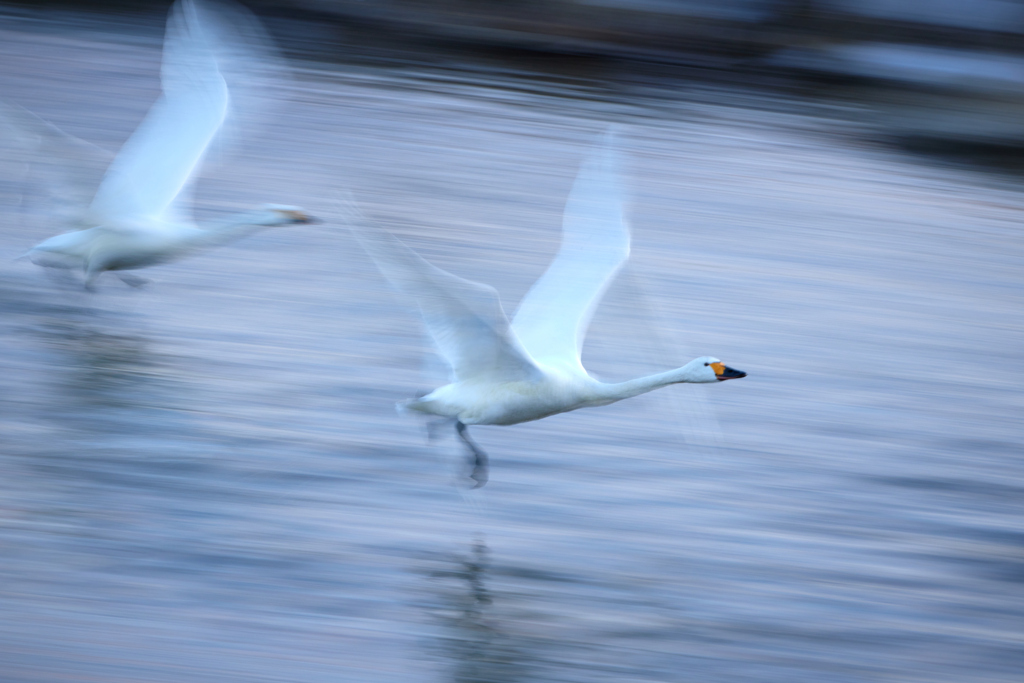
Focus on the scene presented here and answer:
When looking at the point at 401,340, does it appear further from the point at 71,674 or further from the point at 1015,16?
the point at 1015,16

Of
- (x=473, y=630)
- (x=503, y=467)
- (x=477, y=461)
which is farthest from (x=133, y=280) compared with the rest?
(x=473, y=630)

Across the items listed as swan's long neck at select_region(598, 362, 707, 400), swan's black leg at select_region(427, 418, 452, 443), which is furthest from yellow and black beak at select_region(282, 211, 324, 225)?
swan's long neck at select_region(598, 362, 707, 400)

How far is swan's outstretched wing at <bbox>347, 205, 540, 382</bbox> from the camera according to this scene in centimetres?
433

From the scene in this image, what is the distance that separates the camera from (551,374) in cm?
530

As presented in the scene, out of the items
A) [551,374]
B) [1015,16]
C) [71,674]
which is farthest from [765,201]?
[1015,16]

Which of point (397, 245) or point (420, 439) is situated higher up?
point (397, 245)

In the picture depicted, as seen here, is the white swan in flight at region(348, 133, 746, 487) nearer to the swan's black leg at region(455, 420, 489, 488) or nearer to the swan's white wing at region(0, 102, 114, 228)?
the swan's black leg at region(455, 420, 489, 488)

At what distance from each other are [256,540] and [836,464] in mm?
3012

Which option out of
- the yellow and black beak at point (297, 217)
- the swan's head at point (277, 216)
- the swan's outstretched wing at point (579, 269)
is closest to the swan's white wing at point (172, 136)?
the swan's head at point (277, 216)

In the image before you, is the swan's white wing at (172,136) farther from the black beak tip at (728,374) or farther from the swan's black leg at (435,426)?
the black beak tip at (728,374)

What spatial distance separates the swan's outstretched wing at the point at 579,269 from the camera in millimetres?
5723

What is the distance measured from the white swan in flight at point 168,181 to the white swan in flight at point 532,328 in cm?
180

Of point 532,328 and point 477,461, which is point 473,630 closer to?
point 477,461

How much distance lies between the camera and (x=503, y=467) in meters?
6.21
